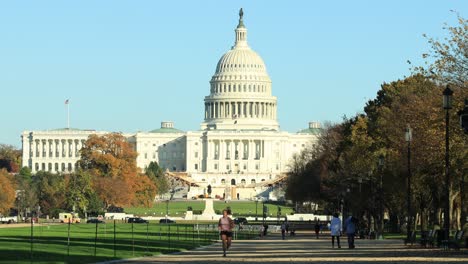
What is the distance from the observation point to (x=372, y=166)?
87.4 m

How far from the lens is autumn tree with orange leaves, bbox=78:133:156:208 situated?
510 feet

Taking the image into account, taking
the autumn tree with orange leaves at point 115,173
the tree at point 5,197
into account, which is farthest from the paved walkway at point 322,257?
the autumn tree with orange leaves at point 115,173

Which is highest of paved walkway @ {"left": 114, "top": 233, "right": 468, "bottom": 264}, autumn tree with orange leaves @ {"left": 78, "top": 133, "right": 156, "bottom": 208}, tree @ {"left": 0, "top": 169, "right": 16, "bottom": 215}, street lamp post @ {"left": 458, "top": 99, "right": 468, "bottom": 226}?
autumn tree with orange leaves @ {"left": 78, "top": 133, "right": 156, "bottom": 208}

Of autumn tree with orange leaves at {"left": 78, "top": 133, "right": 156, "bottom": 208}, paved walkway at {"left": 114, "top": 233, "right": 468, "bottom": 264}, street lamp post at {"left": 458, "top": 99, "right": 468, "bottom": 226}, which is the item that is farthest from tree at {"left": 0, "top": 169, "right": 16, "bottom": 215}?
paved walkway at {"left": 114, "top": 233, "right": 468, "bottom": 264}

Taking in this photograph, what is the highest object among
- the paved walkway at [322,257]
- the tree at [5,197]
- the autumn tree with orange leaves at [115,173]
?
the autumn tree with orange leaves at [115,173]

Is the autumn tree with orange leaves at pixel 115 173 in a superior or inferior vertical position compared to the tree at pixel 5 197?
superior

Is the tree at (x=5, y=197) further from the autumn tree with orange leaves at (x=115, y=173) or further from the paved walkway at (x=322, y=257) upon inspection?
the paved walkway at (x=322, y=257)

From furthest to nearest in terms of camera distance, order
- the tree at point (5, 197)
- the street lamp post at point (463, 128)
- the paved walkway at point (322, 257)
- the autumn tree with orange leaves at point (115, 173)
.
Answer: the autumn tree with orange leaves at point (115, 173)
the tree at point (5, 197)
the paved walkway at point (322, 257)
the street lamp post at point (463, 128)

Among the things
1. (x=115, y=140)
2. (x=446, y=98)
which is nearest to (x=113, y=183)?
(x=115, y=140)

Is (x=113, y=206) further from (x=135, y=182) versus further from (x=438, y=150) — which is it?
(x=438, y=150)

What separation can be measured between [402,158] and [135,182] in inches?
3903

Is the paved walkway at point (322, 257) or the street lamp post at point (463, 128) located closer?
the street lamp post at point (463, 128)

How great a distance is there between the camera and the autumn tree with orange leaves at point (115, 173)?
15538 centimetres

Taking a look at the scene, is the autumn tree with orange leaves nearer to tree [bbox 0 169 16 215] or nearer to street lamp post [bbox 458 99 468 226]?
tree [bbox 0 169 16 215]
